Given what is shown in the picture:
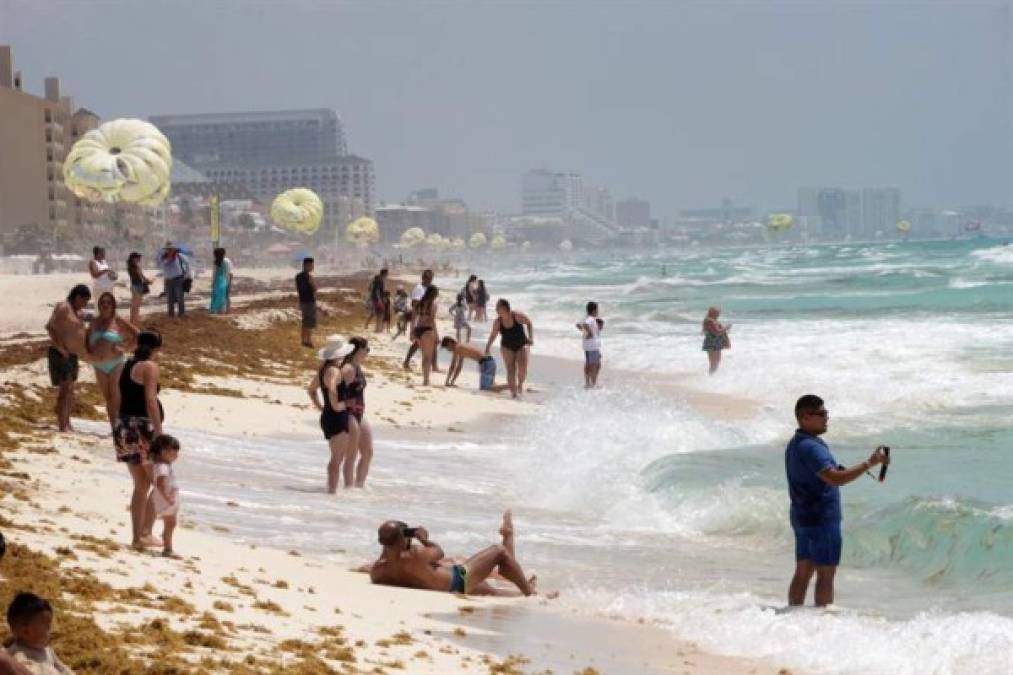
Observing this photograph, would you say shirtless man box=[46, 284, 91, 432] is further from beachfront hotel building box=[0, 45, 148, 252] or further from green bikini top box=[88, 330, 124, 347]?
beachfront hotel building box=[0, 45, 148, 252]

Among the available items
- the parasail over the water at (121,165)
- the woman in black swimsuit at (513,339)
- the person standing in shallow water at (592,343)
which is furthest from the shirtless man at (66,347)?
the parasail over the water at (121,165)

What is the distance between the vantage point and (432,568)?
9.52 meters

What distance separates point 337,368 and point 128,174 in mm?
16815

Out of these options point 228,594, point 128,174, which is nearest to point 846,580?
point 228,594

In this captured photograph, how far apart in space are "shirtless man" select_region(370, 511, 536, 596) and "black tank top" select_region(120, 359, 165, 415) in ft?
5.54

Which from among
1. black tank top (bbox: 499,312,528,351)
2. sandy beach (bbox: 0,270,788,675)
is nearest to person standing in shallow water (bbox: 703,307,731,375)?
black tank top (bbox: 499,312,528,351)

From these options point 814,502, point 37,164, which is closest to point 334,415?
point 814,502

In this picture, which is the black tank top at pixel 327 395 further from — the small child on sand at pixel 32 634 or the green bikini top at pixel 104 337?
the small child on sand at pixel 32 634

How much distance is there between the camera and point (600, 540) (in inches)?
462

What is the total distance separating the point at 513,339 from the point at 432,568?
39.0 feet

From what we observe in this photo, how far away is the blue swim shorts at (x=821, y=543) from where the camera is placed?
27.8 ft

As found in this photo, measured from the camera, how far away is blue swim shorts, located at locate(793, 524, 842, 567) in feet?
27.8

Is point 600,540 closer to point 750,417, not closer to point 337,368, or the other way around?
point 337,368

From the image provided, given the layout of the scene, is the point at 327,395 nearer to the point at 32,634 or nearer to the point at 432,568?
the point at 432,568
